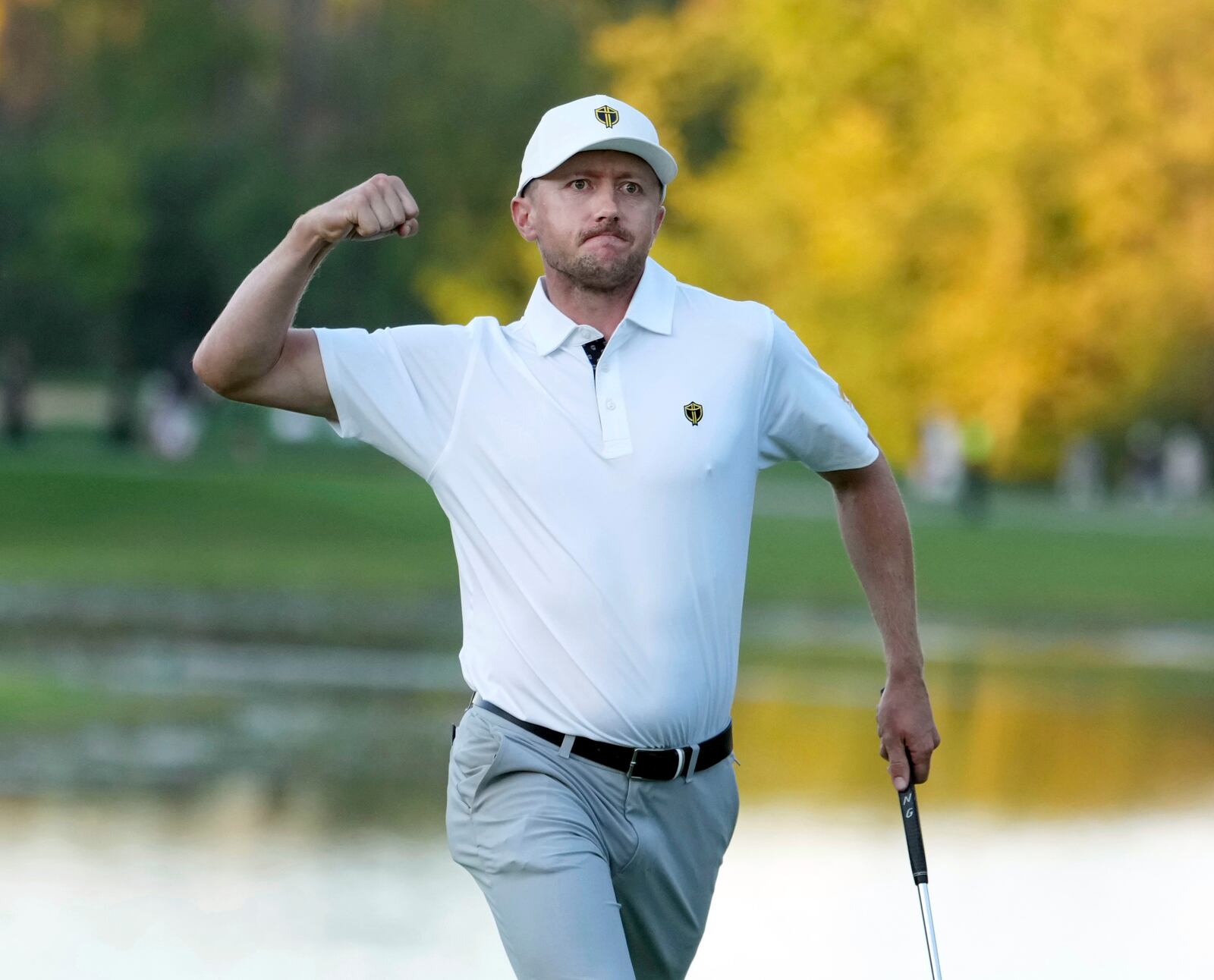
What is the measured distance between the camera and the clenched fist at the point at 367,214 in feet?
15.0

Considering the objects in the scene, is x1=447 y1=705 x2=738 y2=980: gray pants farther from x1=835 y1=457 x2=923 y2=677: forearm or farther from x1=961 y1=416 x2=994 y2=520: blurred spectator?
x1=961 y1=416 x2=994 y2=520: blurred spectator

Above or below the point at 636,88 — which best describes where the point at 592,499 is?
below

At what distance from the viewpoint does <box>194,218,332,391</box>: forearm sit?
468 cm

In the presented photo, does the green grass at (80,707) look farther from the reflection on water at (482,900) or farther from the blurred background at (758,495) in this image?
the reflection on water at (482,900)

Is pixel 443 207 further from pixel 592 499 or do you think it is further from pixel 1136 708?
pixel 592 499

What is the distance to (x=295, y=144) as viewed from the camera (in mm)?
64625

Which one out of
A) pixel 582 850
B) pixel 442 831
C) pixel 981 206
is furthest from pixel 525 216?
pixel 981 206

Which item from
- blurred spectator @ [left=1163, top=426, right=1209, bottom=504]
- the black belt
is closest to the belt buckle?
the black belt

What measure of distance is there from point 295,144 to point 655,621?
201ft

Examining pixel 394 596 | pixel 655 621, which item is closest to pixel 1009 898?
pixel 655 621

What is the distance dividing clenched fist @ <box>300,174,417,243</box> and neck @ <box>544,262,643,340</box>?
373 millimetres

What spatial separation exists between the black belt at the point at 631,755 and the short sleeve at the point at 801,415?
0.58 meters

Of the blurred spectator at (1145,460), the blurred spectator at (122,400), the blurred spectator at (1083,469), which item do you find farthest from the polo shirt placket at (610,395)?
the blurred spectator at (122,400)

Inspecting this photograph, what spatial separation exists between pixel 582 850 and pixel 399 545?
2352 cm
